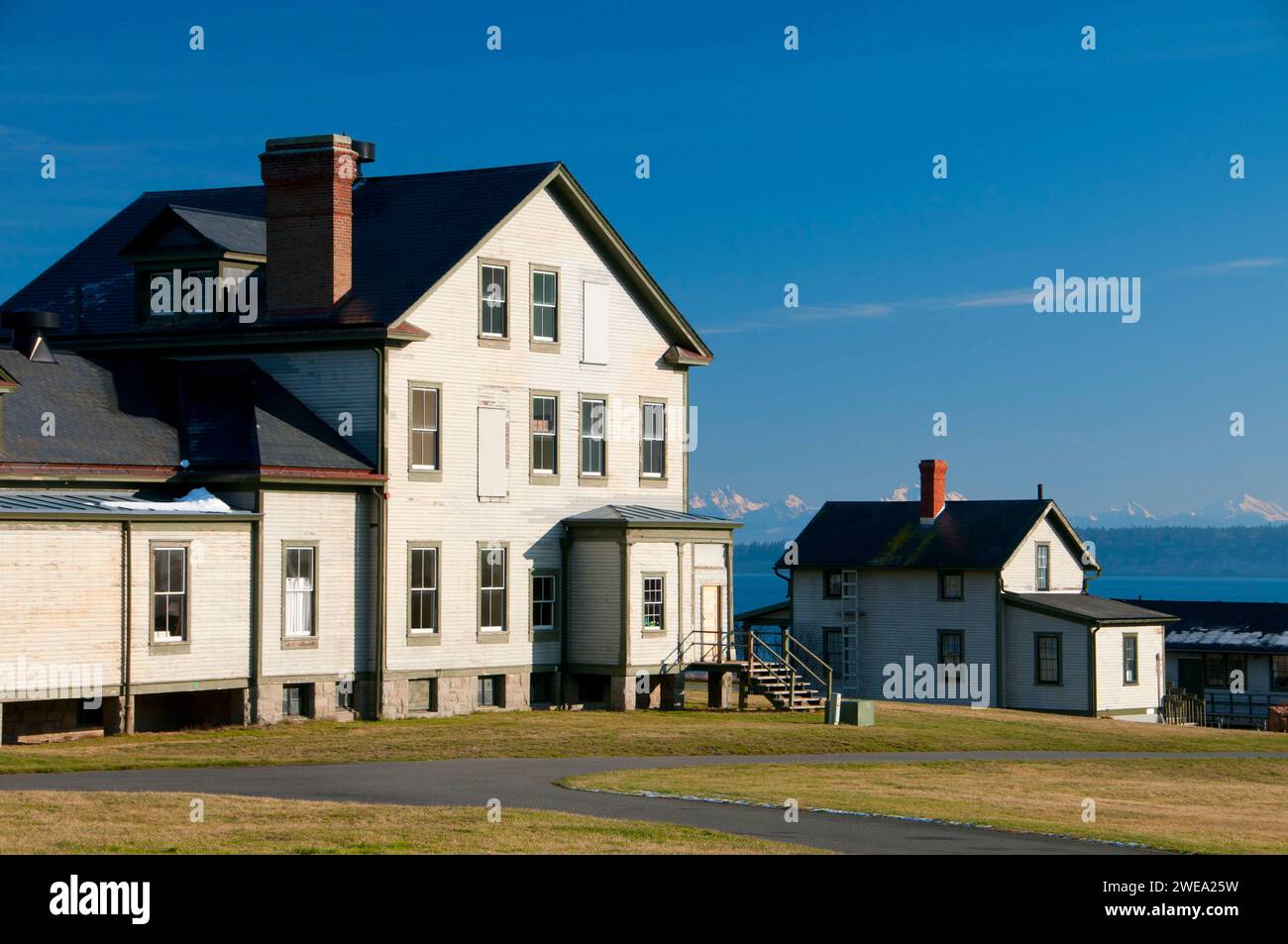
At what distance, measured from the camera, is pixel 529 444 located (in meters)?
43.2

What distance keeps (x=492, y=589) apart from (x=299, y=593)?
5.62 metres

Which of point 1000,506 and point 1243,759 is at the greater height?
point 1000,506

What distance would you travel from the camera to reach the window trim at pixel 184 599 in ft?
114

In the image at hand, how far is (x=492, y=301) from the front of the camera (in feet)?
139

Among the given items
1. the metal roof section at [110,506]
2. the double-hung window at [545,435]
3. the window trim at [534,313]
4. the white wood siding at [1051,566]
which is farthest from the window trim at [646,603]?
the white wood siding at [1051,566]

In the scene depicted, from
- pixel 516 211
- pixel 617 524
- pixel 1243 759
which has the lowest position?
pixel 1243 759

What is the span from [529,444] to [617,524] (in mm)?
2750

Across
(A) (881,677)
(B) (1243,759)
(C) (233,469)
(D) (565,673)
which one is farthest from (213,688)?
(A) (881,677)

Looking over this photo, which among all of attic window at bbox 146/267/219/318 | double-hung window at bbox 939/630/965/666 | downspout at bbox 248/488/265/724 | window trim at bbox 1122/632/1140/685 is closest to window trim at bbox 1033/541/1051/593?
double-hung window at bbox 939/630/965/666

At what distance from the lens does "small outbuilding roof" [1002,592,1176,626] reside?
61.0 metres

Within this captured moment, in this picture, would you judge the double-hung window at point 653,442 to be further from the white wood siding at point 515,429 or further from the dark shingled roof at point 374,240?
the dark shingled roof at point 374,240

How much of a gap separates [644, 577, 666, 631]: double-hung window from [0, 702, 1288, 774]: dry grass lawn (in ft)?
7.00
